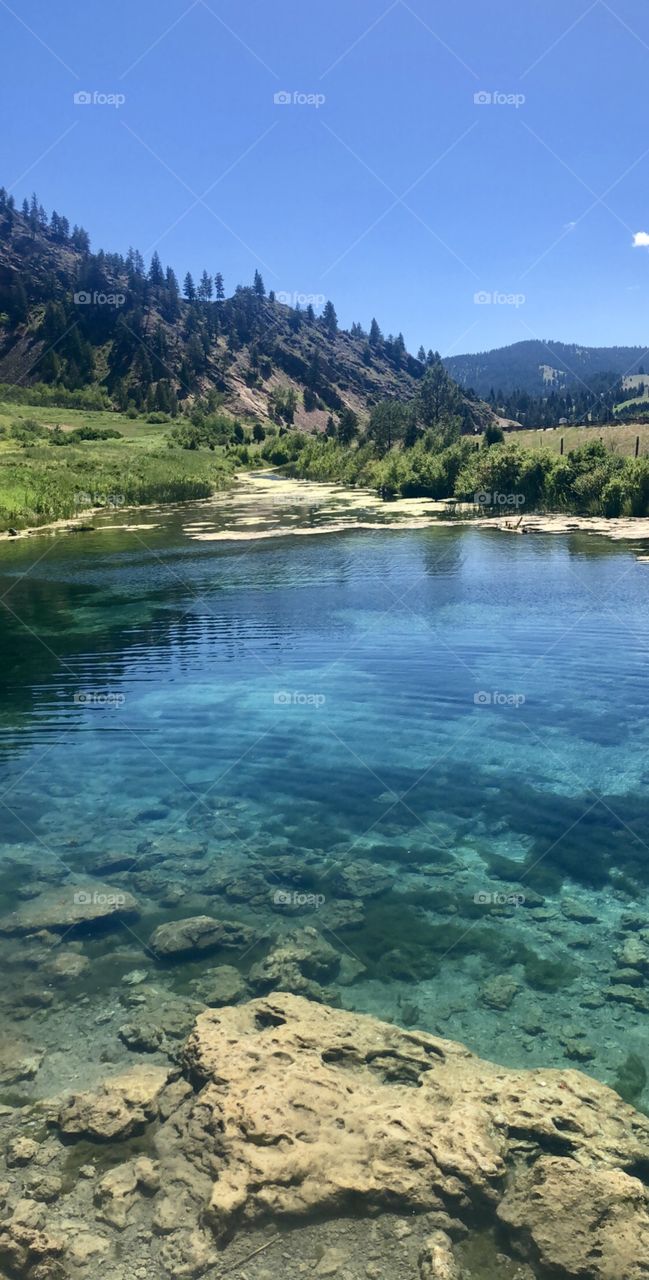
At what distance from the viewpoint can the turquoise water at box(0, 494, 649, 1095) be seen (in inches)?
491

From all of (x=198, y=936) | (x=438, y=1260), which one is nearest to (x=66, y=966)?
(x=198, y=936)

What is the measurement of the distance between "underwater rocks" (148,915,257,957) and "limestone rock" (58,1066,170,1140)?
311cm

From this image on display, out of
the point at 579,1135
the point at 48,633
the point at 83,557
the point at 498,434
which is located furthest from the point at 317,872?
the point at 498,434

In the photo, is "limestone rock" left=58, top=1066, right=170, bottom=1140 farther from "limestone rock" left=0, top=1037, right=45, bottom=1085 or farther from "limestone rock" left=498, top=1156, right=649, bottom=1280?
"limestone rock" left=498, top=1156, right=649, bottom=1280

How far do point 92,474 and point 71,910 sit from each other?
328 feet

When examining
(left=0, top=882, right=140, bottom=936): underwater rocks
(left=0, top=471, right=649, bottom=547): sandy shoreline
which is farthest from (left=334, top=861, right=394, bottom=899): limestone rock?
(left=0, top=471, right=649, bottom=547): sandy shoreline

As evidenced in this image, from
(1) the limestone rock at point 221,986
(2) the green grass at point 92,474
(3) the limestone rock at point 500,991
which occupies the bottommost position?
(1) the limestone rock at point 221,986

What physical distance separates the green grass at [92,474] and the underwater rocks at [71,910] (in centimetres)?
6924

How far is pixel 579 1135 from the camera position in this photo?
8.77 m

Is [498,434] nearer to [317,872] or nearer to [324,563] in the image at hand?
[324,563]

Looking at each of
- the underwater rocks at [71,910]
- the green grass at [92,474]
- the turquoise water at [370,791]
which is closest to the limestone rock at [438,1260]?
the turquoise water at [370,791]

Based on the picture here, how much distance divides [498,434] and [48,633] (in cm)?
10459

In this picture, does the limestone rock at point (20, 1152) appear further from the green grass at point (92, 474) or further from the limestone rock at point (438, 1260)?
the green grass at point (92, 474)

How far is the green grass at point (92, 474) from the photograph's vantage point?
84000 mm
